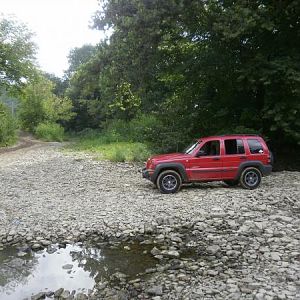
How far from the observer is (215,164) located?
41.9 ft

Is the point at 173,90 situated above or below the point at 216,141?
above

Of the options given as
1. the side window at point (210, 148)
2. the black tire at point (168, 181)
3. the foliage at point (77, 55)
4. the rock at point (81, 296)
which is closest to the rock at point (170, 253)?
the rock at point (81, 296)

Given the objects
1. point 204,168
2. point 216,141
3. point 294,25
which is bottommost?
point 204,168

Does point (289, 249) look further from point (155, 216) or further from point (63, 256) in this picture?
point (63, 256)

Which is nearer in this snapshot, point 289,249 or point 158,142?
point 289,249

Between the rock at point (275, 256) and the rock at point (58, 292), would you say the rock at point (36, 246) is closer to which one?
the rock at point (58, 292)

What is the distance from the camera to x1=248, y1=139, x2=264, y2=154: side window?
12984mm

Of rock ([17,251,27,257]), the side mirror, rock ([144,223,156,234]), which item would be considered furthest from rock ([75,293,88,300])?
the side mirror

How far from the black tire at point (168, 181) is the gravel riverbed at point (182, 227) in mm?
419

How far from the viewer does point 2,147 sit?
32.0 m

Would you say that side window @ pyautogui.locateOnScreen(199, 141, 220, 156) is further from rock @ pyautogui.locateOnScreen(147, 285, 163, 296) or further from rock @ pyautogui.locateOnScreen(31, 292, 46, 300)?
rock @ pyautogui.locateOnScreen(31, 292, 46, 300)

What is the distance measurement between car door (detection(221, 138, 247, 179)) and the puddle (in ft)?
17.9

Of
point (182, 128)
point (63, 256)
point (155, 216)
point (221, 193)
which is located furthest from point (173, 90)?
point (63, 256)

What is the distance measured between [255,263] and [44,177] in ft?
37.1
